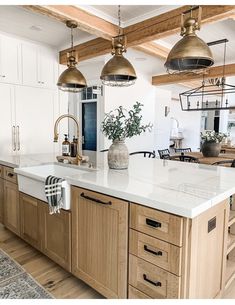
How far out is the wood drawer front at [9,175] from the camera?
251 cm

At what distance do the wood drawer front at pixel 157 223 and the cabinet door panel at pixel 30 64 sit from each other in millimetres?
3202

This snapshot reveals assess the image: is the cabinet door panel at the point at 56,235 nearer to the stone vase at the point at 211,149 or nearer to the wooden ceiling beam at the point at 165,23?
the wooden ceiling beam at the point at 165,23

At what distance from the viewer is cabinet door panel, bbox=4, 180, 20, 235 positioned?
251 centimetres

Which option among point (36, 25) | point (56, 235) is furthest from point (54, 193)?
point (36, 25)

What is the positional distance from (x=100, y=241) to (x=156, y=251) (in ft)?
1.48

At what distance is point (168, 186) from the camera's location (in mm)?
1572

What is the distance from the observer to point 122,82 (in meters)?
2.80

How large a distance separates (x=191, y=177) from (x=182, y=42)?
1014mm

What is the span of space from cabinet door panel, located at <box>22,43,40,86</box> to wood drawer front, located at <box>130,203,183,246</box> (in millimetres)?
3202

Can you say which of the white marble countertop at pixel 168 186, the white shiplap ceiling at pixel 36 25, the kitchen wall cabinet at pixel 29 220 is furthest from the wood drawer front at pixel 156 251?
the white shiplap ceiling at pixel 36 25

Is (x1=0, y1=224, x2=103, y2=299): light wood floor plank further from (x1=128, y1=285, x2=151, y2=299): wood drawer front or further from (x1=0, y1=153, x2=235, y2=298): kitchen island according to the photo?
(x1=128, y1=285, x2=151, y2=299): wood drawer front

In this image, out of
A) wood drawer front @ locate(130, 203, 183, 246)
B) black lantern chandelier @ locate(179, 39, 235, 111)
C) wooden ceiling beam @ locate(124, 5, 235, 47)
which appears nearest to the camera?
wood drawer front @ locate(130, 203, 183, 246)

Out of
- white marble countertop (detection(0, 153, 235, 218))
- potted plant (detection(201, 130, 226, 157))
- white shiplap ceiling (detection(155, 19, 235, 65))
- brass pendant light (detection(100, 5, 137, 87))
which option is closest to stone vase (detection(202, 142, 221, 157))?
potted plant (detection(201, 130, 226, 157))

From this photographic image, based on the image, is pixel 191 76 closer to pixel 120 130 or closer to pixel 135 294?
pixel 120 130
